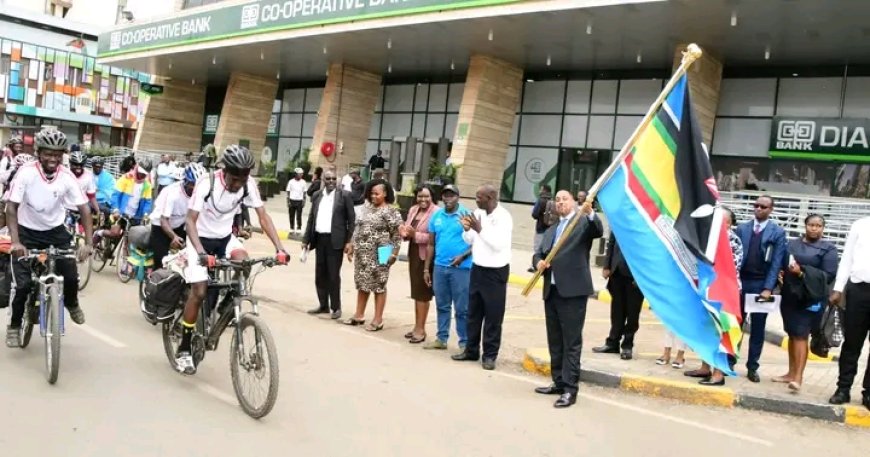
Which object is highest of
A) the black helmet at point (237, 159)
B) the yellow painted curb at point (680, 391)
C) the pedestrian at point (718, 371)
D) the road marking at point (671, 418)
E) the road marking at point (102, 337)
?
the black helmet at point (237, 159)

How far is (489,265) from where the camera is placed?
7574mm

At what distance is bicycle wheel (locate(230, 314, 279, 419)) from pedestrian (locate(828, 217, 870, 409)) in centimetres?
465

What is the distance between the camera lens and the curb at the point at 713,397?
6480 millimetres

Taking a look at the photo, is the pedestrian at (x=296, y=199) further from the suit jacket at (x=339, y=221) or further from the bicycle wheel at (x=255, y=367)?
the bicycle wheel at (x=255, y=367)

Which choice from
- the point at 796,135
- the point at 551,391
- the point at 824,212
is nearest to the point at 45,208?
the point at 551,391

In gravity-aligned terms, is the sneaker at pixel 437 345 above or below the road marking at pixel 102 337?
above

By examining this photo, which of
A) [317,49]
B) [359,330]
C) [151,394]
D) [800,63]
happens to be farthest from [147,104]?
[151,394]

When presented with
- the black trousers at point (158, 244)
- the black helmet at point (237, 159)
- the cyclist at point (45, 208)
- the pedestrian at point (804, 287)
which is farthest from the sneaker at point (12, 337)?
the pedestrian at point (804, 287)

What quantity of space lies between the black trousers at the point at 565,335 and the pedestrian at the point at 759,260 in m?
1.92

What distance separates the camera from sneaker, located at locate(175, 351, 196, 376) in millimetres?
6020

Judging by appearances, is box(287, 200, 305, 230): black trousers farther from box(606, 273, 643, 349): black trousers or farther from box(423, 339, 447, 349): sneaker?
box(606, 273, 643, 349): black trousers

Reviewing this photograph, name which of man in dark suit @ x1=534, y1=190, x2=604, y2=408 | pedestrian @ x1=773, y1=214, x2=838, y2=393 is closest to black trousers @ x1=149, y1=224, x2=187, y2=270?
man in dark suit @ x1=534, y1=190, x2=604, y2=408

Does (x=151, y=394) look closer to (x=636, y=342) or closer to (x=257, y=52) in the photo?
(x=636, y=342)

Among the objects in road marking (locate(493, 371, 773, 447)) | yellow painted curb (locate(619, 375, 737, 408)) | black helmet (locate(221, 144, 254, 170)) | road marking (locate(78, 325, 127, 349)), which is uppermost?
black helmet (locate(221, 144, 254, 170))
